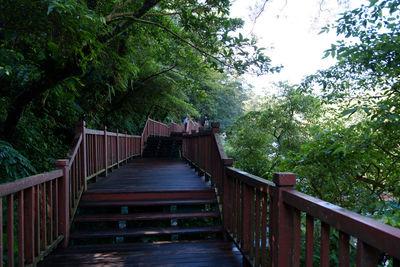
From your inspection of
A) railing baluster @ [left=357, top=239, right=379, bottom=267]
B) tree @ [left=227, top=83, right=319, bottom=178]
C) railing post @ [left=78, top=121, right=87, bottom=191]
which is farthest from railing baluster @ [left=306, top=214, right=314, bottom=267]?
tree @ [left=227, top=83, right=319, bottom=178]

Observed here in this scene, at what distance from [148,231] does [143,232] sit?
7 centimetres

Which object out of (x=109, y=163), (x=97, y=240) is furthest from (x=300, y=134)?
(x=97, y=240)

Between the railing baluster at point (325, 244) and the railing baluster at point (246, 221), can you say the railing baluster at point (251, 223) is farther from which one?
the railing baluster at point (325, 244)

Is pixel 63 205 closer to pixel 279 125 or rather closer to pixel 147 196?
pixel 147 196

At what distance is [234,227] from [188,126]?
1499cm

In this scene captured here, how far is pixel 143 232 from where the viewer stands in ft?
11.7

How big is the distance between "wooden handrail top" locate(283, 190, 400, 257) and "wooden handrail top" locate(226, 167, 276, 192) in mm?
511

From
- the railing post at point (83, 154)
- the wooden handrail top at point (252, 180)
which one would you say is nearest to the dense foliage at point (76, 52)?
the railing post at point (83, 154)

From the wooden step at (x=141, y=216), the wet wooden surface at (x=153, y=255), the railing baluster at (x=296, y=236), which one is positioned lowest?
the wet wooden surface at (x=153, y=255)

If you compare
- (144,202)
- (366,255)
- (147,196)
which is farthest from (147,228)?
(366,255)

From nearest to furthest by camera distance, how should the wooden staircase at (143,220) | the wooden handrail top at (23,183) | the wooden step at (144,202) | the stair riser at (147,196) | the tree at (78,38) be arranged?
the wooden handrail top at (23,183) → the tree at (78,38) → the wooden staircase at (143,220) → the wooden step at (144,202) → the stair riser at (147,196)

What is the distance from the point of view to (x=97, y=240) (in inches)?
143

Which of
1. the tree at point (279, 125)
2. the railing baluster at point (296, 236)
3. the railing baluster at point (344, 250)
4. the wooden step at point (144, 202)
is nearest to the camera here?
the railing baluster at point (344, 250)

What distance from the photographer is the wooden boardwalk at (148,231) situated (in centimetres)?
291
